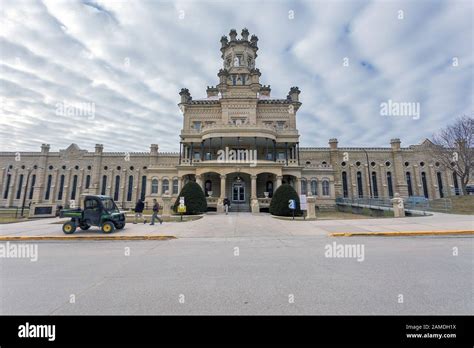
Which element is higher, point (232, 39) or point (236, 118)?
point (232, 39)

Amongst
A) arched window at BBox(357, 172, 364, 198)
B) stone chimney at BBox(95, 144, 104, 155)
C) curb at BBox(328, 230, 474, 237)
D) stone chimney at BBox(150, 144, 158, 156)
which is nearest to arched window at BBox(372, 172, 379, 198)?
arched window at BBox(357, 172, 364, 198)

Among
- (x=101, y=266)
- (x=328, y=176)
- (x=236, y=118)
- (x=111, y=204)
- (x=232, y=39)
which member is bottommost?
(x=101, y=266)

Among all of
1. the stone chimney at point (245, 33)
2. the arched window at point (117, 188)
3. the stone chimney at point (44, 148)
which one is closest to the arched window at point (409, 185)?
the stone chimney at point (245, 33)

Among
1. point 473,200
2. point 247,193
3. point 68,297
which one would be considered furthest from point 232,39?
point 68,297

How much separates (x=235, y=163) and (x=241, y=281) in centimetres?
2364

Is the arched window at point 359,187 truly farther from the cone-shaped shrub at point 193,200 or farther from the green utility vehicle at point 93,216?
the green utility vehicle at point 93,216

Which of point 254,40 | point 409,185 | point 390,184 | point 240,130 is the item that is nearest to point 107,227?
point 240,130

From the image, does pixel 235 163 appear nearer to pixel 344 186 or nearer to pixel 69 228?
pixel 69 228

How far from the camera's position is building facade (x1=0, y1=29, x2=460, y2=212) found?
103 ft

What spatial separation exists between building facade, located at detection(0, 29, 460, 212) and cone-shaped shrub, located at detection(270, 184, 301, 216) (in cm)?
657

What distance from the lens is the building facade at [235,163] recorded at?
3133 cm
